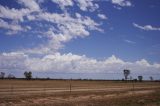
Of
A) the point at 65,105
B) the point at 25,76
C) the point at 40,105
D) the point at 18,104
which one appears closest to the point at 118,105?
the point at 65,105

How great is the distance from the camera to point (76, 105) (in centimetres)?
2758

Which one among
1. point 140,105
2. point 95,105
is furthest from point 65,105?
point 140,105

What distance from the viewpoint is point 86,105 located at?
1084 inches

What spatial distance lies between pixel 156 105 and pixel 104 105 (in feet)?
15.9

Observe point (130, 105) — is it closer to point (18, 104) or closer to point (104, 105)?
point (104, 105)

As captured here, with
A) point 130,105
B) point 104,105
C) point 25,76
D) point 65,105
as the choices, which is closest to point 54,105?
point 65,105

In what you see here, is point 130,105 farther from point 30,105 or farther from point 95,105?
point 30,105

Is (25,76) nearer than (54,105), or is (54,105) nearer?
(54,105)

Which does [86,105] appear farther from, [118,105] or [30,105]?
[30,105]

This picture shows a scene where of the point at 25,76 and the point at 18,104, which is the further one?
the point at 25,76

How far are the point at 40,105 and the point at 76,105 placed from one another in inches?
131

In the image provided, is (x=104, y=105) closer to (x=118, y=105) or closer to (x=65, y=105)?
(x=118, y=105)

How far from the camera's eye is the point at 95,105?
90.4 feet

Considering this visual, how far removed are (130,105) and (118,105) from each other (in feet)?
3.81
